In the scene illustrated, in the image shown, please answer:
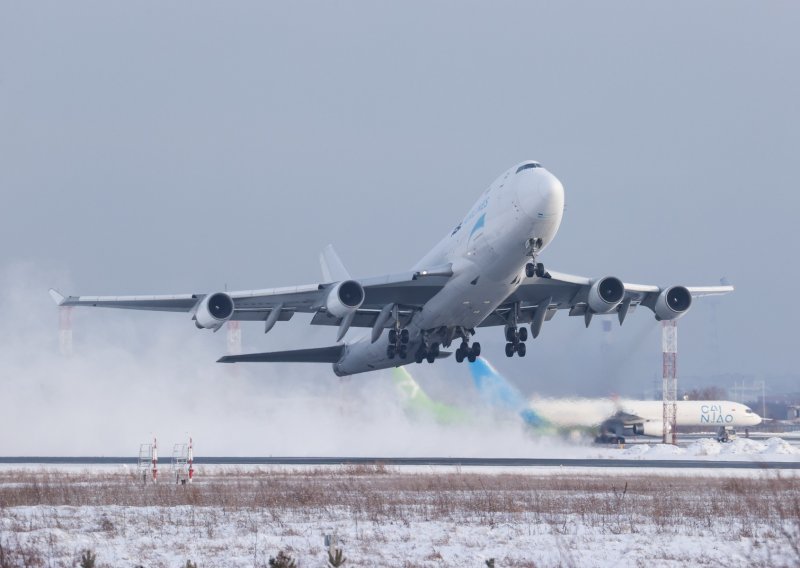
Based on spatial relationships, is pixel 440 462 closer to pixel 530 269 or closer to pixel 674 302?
pixel 674 302

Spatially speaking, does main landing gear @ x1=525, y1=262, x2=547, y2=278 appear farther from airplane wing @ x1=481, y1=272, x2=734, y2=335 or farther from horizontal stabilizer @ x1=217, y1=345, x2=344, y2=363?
horizontal stabilizer @ x1=217, y1=345, x2=344, y2=363

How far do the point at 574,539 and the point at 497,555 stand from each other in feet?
7.09

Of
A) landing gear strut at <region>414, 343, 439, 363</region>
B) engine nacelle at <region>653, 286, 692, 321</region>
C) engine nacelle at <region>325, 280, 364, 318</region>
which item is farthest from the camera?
landing gear strut at <region>414, 343, 439, 363</region>

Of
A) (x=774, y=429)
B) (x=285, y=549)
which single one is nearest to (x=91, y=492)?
(x=285, y=549)

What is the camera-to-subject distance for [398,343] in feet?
132

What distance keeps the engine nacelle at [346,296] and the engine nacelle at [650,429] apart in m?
38.3

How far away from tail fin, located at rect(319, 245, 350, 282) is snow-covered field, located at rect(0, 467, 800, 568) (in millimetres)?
21920

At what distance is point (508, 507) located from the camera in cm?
2186

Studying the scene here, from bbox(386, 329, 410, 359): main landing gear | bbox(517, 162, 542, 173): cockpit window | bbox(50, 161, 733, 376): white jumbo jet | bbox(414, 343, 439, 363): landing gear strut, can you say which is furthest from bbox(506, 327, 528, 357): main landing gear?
bbox(517, 162, 542, 173): cockpit window

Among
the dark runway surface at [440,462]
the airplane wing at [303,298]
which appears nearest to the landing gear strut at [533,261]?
the airplane wing at [303,298]

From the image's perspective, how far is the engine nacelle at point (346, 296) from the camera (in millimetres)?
35500

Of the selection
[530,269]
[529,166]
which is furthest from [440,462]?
[529,166]

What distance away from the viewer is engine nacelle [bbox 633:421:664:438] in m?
71.0

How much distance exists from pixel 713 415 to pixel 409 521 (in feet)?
214
